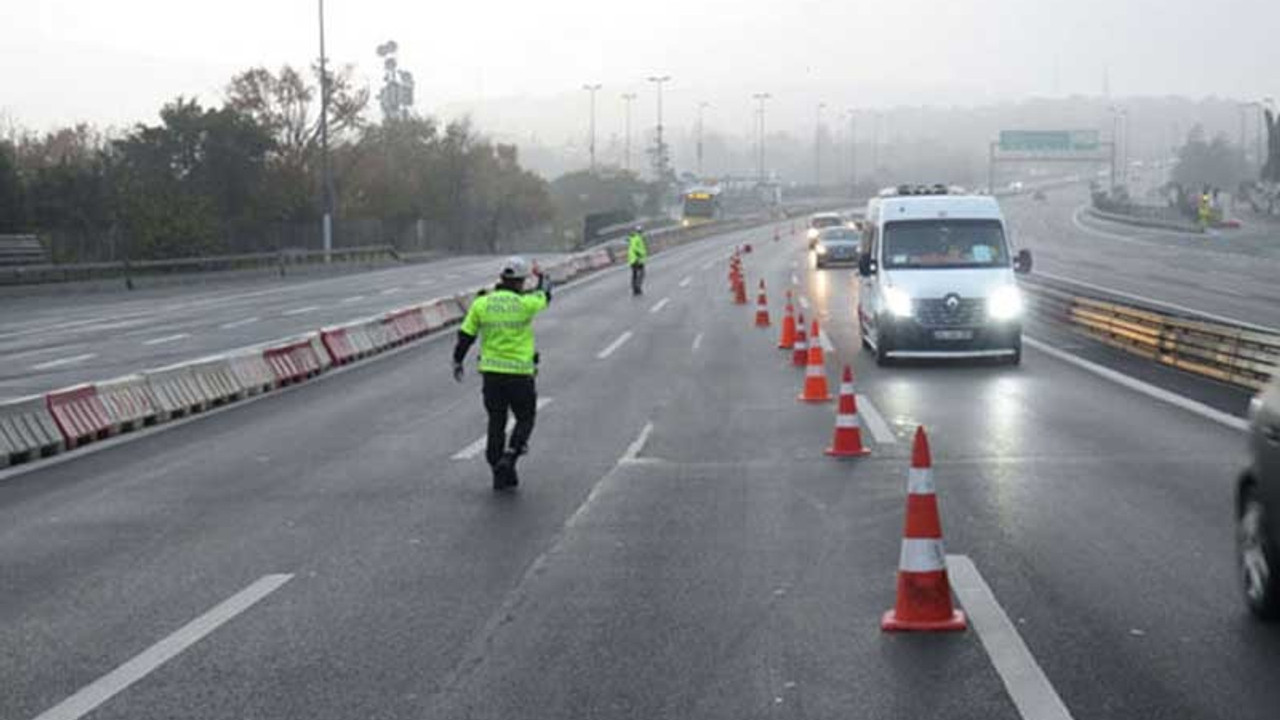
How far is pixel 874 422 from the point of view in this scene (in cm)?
1650

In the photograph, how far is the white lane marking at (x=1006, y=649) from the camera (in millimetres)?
6590

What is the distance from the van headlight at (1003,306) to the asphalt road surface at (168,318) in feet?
39.8

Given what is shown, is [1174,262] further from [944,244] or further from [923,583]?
[923,583]

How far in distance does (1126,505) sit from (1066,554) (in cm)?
190

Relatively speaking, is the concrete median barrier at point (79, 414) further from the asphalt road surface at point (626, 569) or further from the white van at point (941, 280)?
the white van at point (941, 280)

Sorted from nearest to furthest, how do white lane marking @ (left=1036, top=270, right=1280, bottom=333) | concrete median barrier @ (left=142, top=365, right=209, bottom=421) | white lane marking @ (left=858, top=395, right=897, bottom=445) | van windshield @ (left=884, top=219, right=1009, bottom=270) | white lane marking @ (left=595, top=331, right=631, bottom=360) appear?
white lane marking @ (left=858, top=395, right=897, bottom=445), concrete median barrier @ (left=142, top=365, right=209, bottom=421), van windshield @ (left=884, top=219, right=1009, bottom=270), white lane marking @ (left=595, top=331, right=631, bottom=360), white lane marking @ (left=1036, top=270, right=1280, bottom=333)

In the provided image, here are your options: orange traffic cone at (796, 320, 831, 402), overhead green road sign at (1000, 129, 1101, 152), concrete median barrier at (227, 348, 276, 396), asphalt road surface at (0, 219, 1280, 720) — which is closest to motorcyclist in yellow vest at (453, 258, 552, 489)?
asphalt road surface at (0, 219, 1280, 720)

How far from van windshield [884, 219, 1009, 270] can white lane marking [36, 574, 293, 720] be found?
1521cm

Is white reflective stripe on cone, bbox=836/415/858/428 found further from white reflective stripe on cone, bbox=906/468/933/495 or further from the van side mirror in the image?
the van side mirror

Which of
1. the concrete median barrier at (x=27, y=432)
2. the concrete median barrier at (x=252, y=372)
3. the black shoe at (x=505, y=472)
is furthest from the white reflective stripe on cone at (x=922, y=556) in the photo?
the concrete median barrier at (x=252, y=372)

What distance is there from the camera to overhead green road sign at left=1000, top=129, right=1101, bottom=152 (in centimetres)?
11662

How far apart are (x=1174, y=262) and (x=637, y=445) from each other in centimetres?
4716

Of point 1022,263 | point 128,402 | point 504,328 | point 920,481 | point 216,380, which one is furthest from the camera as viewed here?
point 1022,263

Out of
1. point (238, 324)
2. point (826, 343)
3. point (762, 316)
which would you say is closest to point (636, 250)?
point (762, 316)
